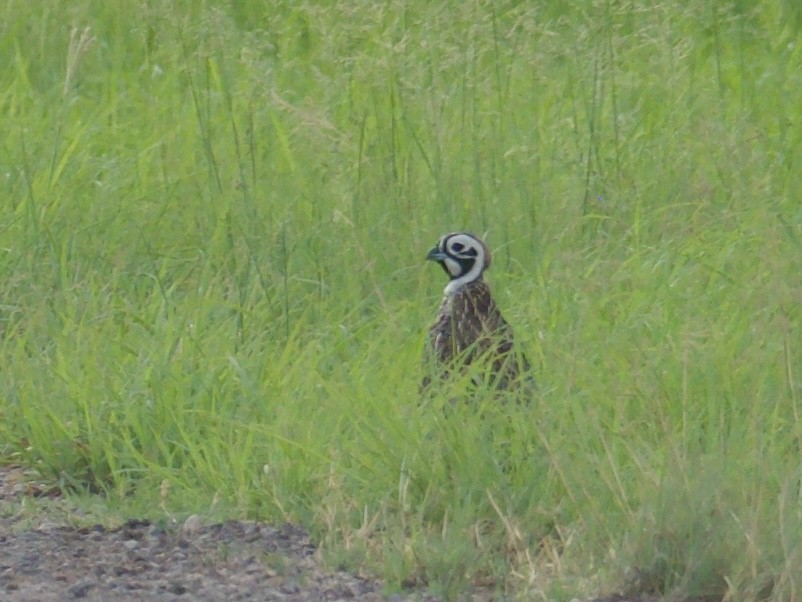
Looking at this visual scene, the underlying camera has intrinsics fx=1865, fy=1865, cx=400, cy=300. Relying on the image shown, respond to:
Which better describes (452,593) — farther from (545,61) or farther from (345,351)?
(545,61)

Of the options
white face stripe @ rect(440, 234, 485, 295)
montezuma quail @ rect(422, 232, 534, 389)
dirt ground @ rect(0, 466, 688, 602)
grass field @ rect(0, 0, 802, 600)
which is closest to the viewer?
dirt ground @ rect(0, 466, 688, 602)

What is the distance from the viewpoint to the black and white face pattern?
5965mm

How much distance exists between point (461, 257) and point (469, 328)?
38 centimetres

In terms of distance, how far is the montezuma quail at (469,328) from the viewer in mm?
5398

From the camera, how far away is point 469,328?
5703 millimetres

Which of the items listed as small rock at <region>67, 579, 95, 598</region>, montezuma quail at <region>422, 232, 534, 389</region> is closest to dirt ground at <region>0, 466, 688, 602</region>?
small rock at <region>67, 579, 95, 598</region>

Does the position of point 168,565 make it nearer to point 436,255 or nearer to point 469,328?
point 469,328

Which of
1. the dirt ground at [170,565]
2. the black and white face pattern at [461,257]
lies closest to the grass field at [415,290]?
the dirt ground at [170,565]

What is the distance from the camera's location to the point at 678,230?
6863 mm

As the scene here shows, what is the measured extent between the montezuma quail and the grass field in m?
0.11

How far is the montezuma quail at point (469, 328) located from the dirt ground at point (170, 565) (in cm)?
85

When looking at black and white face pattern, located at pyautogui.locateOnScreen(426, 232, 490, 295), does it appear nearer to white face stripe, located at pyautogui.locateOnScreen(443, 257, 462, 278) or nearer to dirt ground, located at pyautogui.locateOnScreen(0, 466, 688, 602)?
white face stripe, located at pyautogui.locateOnScreen(443, 257, 462, 278)

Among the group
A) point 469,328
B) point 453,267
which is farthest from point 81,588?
point 453,267

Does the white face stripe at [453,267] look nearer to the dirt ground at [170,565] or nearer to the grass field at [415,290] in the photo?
the grass field at [415,290]
